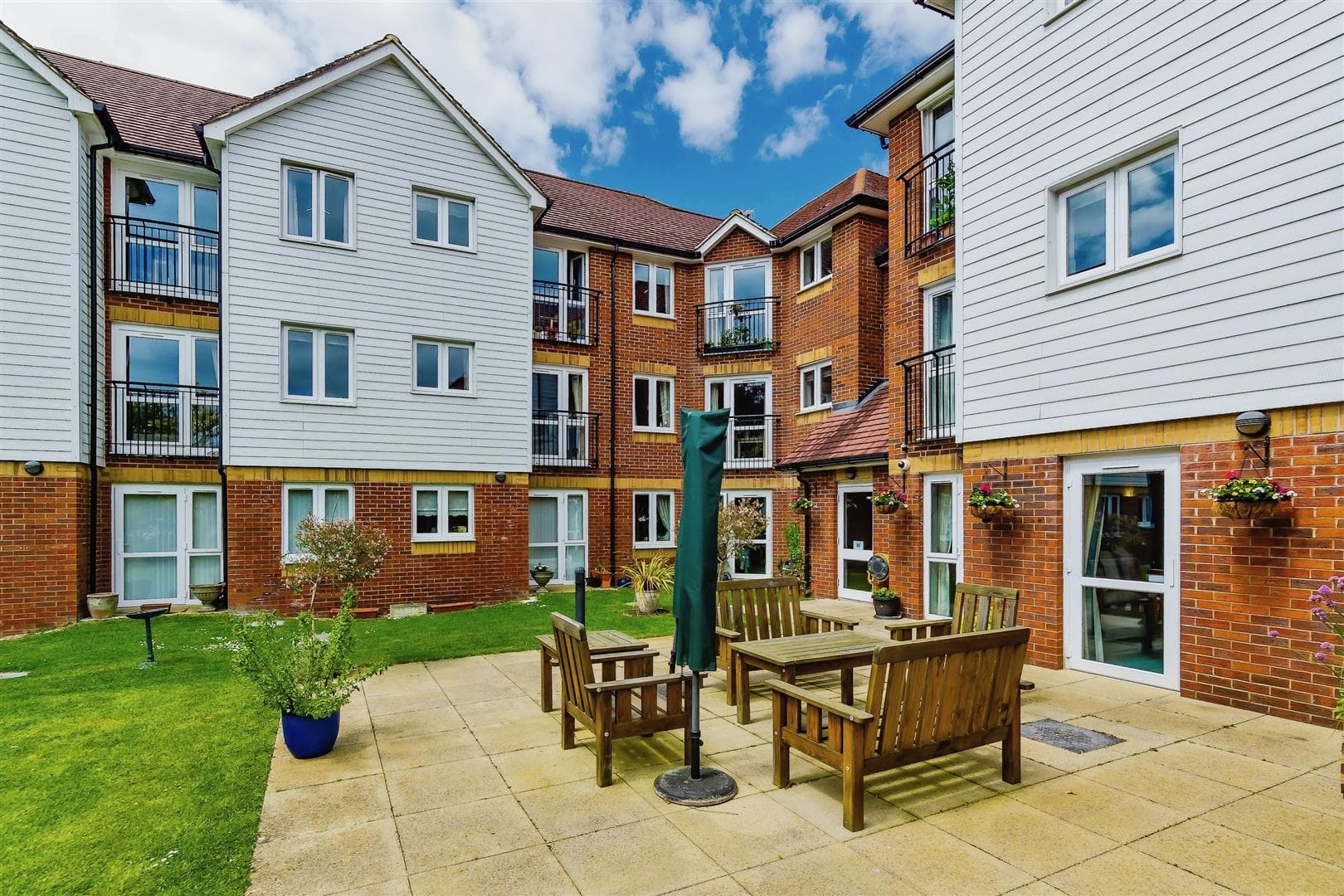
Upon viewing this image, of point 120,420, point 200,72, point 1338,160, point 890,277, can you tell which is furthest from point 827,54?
point 120,420

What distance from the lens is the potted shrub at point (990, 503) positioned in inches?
303

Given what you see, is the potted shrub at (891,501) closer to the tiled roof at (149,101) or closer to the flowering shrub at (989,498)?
the flowering shrub at (989,498)

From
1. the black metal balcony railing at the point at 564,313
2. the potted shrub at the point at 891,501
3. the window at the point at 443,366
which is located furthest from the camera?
the black metal balcony railing at the point at 564,313

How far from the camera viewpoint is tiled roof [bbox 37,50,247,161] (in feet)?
40.5

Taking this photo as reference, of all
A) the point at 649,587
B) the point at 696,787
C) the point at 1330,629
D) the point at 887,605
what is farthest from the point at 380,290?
the point at 1330,629

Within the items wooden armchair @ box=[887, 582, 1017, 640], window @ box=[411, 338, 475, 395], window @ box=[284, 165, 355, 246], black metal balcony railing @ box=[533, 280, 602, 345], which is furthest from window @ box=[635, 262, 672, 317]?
wooden armchair @ box=[887, 582, 1017, 640]

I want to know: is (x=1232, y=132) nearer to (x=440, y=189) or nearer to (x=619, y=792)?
(x=619, y=792)

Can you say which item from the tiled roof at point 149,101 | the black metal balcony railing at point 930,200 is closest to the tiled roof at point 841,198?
the black metal balcony railing at point 930,200

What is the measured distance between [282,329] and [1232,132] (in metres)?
13.4

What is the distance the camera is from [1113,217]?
6.80 m

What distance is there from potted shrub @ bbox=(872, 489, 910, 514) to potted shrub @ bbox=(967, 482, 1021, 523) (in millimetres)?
2430

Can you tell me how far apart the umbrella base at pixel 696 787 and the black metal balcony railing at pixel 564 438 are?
11499 mm

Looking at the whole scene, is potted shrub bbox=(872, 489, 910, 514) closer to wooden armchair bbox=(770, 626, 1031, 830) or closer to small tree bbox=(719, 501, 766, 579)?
small tree bbox=(719, 501, 766, 579)

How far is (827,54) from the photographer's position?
22172mm
